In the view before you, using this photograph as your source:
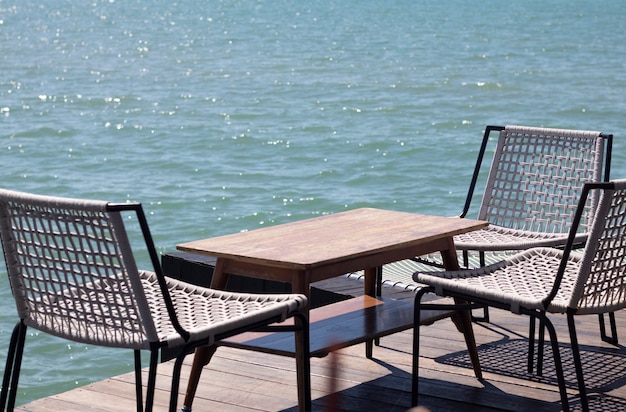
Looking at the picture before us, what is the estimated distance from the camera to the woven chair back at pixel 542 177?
4363 millimetres

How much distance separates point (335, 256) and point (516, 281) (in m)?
0.57

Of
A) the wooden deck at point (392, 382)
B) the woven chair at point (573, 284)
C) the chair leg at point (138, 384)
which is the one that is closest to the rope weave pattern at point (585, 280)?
the woven chair at point (573, 284)

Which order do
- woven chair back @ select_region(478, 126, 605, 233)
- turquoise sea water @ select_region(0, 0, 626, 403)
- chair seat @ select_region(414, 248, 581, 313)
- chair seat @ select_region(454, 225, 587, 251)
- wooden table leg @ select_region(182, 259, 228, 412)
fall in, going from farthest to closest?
1. turquoise sea water @ select_region(0, 0, 626, 403)
2. woven chair back @ select_region(478, 126, 605, 233)
3. chair seat @ select_region(454, 225, 587, 251)
4. wooden table leg @ select_region(182, 259, 228, 412)
5. chair seat @ select_region(414, 248, 581, 313)

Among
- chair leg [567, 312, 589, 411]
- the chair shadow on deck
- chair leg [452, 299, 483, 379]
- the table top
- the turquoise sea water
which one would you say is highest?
the table top

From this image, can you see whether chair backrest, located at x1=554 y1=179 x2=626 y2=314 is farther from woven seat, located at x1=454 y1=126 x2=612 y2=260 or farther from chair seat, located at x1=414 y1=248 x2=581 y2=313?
woven seat, located at x1=454 y1=126 x2=612 y2=260

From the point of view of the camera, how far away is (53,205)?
2.58m

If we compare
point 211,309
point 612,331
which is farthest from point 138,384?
point 612,331

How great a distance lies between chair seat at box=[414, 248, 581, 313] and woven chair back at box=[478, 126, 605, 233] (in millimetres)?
793

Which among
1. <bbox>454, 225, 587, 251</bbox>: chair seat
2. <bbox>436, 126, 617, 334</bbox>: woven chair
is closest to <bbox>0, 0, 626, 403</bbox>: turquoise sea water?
<bbox>436, 126, 617, 334</bbox>: woven chair

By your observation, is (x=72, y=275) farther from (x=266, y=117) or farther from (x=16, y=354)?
(x=266, y=117)

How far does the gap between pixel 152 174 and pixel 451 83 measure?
9.98 metres

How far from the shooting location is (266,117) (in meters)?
18.5

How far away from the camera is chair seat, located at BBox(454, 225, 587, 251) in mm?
3912

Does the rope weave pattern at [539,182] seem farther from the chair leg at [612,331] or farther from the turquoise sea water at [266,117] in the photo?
the turquoise sea water at [266,117]
